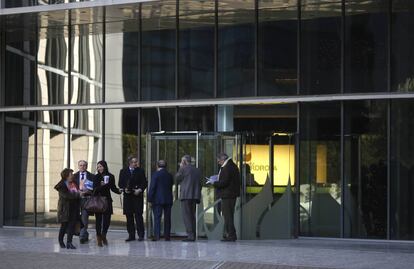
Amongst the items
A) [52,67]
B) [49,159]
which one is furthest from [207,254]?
[52,67]

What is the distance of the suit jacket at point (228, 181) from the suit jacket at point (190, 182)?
0.41 metres

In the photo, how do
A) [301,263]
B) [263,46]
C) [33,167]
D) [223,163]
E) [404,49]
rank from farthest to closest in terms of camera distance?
[33,167]
[263,46]
[404,49]
[223,163]
[301,263]

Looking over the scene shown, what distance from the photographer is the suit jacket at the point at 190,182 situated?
53.5 ft

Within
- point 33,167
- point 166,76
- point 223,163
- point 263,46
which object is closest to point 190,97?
point 166,76

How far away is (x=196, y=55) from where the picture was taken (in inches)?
769

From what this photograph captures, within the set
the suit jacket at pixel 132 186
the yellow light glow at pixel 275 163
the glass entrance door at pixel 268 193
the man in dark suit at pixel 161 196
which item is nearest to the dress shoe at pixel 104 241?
the suit jacket at pixel 132 186

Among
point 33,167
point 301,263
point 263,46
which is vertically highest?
point 263,46

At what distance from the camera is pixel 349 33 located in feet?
60.0

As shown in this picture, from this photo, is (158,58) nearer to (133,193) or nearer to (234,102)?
(234,102)

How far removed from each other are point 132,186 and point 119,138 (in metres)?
3.72

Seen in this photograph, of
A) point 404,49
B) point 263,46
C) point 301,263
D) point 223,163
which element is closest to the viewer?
point 301,263

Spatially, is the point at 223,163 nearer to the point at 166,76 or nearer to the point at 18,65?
the point at 166,76

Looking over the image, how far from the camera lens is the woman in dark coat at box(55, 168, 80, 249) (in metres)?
14.9

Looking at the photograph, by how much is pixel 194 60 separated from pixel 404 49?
16.7ft
